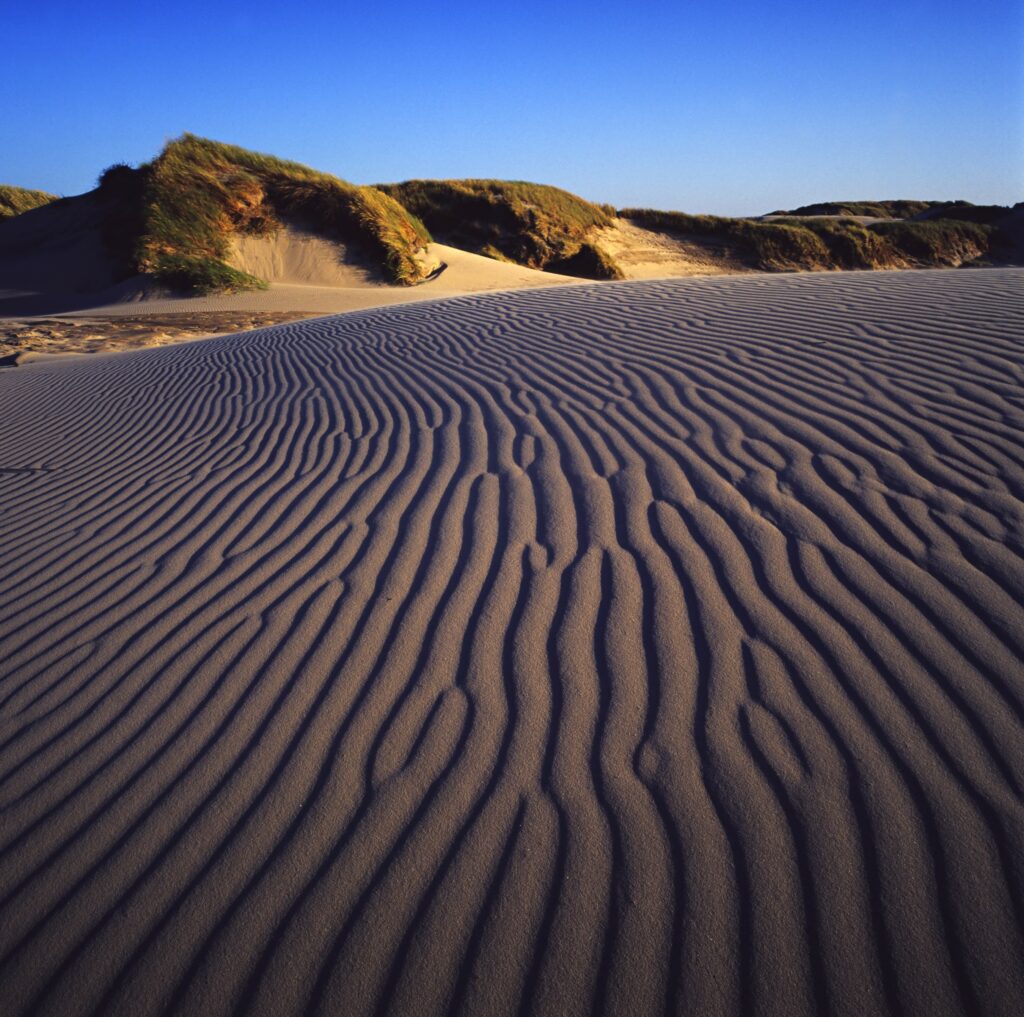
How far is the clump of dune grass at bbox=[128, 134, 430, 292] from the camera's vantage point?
1678 cm

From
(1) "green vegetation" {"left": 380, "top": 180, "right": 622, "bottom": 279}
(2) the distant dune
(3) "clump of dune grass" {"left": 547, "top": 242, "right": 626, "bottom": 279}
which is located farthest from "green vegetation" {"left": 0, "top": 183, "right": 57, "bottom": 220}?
(3) "clump of dune grass" {"left": 547, "top": 242, "right": 626, "bottom": 279}

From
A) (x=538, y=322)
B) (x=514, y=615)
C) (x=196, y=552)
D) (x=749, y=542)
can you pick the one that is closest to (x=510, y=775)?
(x=514, y=615)

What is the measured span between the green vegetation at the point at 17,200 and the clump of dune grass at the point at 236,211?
21362 millimetres

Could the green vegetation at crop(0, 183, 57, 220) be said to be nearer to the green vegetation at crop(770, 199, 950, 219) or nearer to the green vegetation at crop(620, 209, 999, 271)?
the green vegetation at crop(620, 209, 999, 271)

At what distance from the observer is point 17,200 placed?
1403 inches

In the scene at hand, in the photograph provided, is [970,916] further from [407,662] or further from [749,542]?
[407,662]

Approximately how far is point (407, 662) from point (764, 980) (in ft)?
4.77

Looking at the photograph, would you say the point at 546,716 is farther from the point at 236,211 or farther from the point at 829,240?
the point at 829,240

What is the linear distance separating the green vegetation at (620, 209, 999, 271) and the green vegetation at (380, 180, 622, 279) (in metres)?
4.64

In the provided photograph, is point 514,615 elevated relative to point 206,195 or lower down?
lower down

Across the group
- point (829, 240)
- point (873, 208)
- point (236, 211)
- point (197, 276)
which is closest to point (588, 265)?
point (829, 240)

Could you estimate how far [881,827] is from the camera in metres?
1.75

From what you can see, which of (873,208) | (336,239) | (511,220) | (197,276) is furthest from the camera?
(873,208)

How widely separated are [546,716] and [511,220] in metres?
25.9
